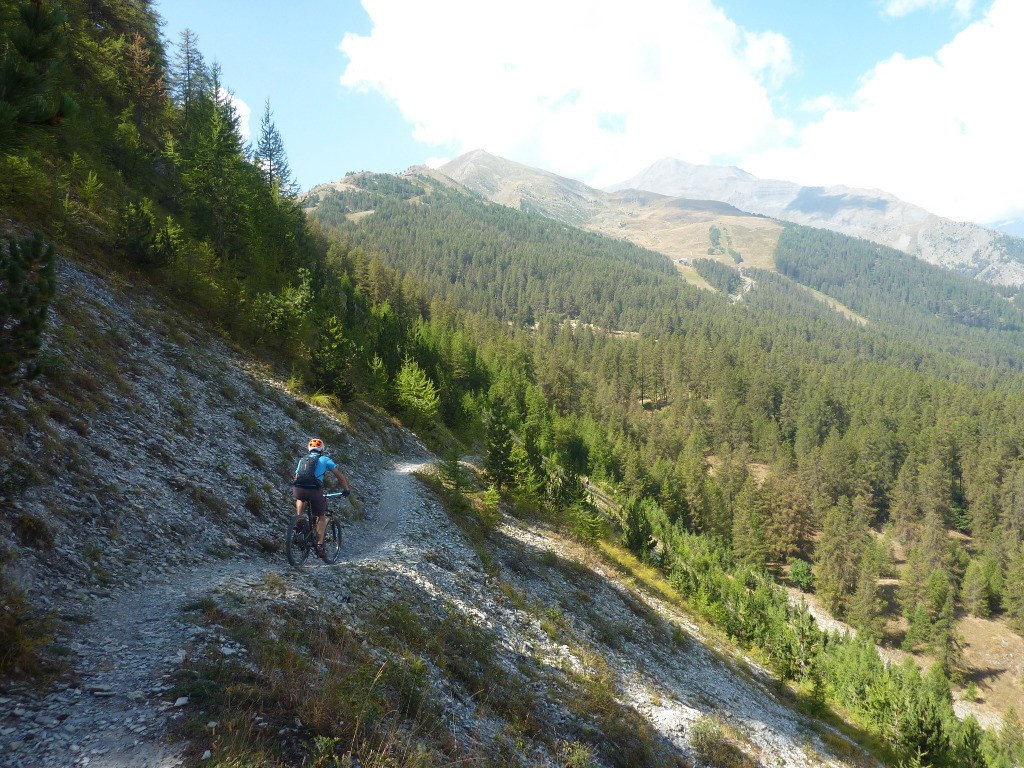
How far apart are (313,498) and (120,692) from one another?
19.9ft

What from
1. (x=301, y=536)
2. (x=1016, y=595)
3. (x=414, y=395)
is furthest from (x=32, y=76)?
(x=1016, y=595)

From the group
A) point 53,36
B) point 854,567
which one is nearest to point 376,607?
point 53,36

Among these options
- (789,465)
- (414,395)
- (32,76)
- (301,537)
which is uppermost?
(32,76)

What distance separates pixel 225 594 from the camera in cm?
902

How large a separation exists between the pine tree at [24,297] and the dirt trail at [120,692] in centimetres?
465

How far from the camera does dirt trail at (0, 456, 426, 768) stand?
494cm

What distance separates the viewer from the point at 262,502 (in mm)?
14852

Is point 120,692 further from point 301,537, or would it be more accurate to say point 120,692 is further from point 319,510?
point 301,537

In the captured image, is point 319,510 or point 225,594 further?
point 319,510

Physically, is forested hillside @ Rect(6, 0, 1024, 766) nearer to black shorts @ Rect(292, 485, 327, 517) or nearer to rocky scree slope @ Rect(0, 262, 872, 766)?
rocky scree slope @ Rect(0, 262, 872, 766)

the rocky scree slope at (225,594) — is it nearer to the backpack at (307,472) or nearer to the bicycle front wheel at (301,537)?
the bicycle front wheel at (301,537)

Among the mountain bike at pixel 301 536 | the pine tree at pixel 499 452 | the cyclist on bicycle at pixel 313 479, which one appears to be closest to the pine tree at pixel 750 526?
the pine tree at pixel 499 452

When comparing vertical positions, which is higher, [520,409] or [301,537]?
[301,537]

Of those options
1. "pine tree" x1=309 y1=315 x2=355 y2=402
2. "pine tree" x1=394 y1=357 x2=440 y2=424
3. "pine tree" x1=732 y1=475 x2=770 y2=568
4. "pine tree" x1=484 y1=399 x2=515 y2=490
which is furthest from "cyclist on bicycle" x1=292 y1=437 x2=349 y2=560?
"pine tree" x1=732 y1=475 x2=770 y2=568
